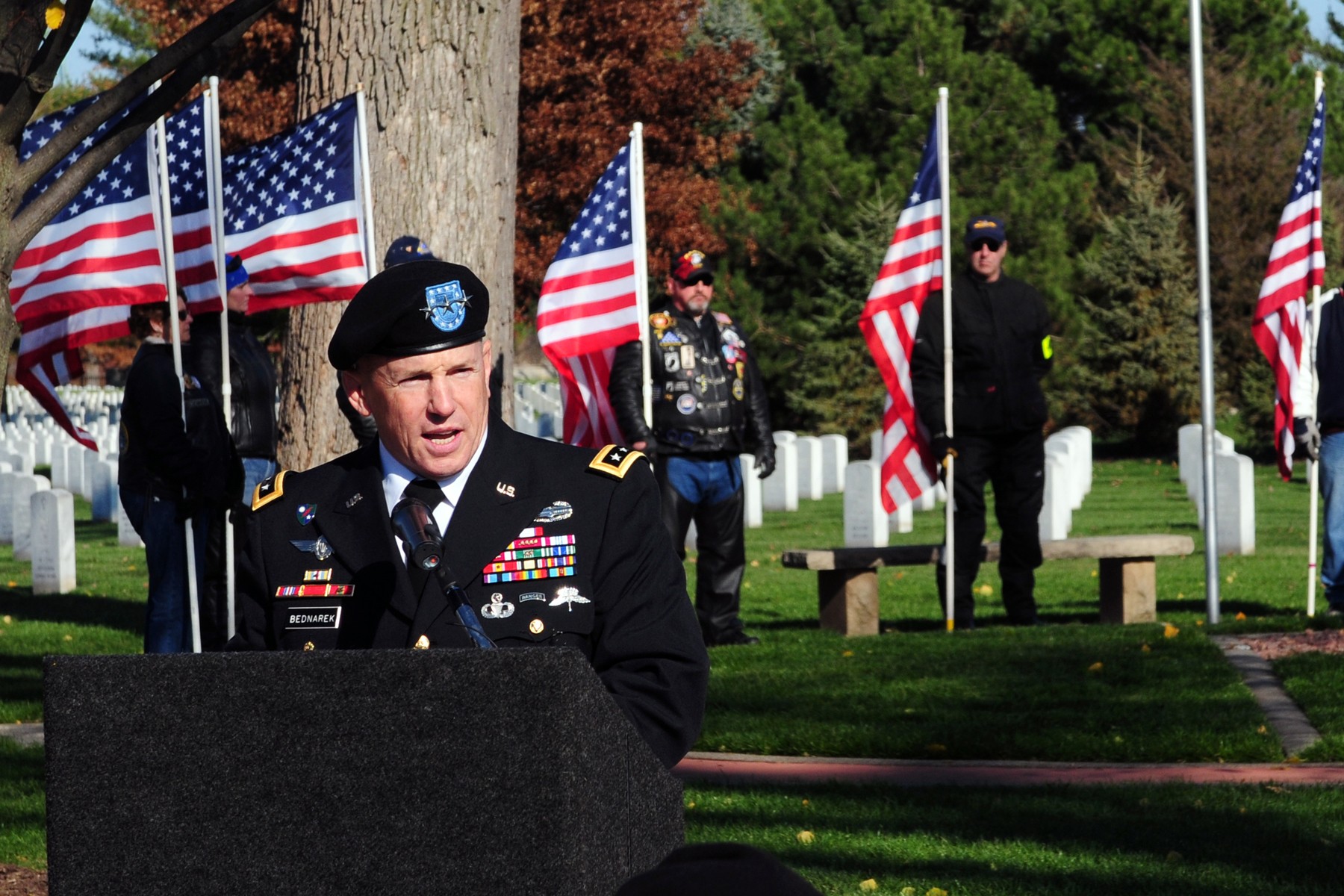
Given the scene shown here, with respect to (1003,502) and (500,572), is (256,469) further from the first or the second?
(500,572)

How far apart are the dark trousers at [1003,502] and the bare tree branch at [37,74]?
6.72 m

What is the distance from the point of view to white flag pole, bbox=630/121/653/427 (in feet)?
32.8

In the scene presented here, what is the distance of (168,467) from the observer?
8.66m

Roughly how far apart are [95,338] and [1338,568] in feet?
23.3

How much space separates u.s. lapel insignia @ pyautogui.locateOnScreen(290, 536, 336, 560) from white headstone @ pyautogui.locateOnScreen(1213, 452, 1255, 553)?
13.3 m

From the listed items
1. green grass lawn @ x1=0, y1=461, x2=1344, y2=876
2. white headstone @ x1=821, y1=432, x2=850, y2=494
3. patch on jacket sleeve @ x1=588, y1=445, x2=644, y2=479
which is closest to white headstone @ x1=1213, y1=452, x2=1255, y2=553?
green grass lawn @ x1=0, y1=461, x2=1344, y2=876

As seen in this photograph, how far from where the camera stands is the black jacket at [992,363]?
10602mm

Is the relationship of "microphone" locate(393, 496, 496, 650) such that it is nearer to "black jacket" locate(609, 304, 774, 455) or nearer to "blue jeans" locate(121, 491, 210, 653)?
"blue jeans" locate(121, 491, 210, 653)

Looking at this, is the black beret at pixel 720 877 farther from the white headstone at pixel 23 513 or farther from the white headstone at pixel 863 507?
the white headstone at pixel 23 513

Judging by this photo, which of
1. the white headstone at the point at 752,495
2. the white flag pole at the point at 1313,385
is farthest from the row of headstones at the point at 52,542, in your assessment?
the white flag pole at the point at 1313,385

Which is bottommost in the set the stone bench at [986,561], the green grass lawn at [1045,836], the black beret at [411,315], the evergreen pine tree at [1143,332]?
the green grass lawn at [1045,836]

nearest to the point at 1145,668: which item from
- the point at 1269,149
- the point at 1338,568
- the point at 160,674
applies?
the point at 1338,568

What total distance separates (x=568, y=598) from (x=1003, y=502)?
26.9ft

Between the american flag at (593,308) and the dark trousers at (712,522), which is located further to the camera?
the dark trousers at (712,522)
